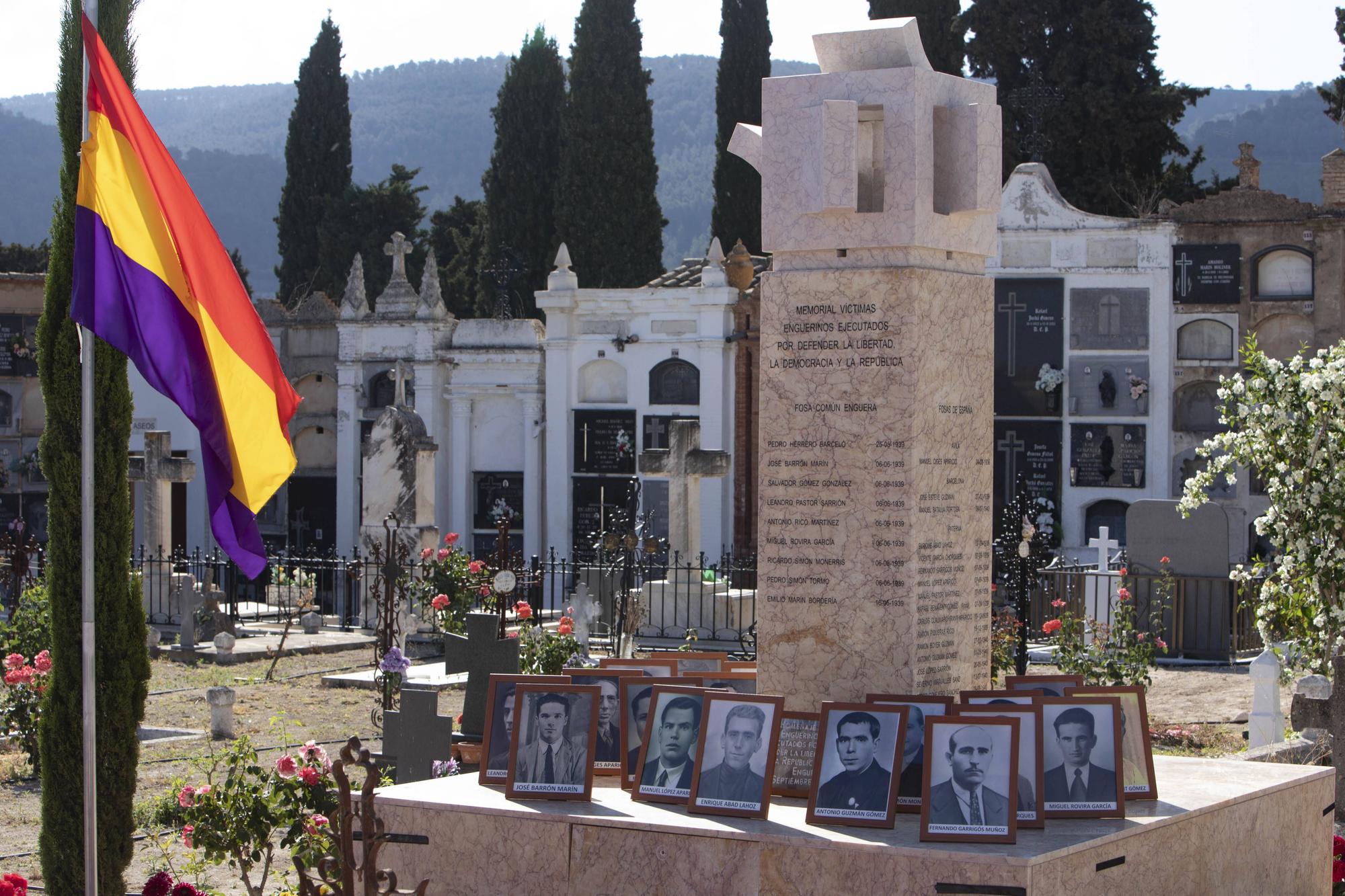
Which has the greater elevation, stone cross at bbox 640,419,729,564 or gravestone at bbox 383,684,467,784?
stone cross at bbox 640,419,729,564

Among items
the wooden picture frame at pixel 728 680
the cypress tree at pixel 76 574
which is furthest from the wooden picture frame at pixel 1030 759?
the cypress tree at pixel 76 574

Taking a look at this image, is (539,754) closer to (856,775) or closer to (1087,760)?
(856,775)

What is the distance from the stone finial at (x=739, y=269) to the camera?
26.0 m

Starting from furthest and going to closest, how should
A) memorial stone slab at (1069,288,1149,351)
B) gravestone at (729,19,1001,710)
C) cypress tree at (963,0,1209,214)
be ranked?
cypress tree at (963,0,1209,214) < memorial stone slab at (1069,288,1149,351) < gravestone at (729,19,1001,710)

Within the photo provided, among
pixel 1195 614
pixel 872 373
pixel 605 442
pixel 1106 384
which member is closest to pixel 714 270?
pixel 605 442

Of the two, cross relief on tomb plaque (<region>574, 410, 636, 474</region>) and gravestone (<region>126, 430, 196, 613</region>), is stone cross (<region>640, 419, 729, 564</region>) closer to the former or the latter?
gravestone (<region>126, 430, 196, 613</region>)

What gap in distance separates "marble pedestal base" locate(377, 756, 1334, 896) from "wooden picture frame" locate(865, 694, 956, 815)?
69mm

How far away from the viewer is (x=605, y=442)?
26625 millimetres

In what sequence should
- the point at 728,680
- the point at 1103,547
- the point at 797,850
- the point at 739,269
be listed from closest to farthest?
the point at 797,850 < the point at 728,680 < the point at 1103,547 < the point at 739,269

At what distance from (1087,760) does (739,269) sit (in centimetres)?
2028

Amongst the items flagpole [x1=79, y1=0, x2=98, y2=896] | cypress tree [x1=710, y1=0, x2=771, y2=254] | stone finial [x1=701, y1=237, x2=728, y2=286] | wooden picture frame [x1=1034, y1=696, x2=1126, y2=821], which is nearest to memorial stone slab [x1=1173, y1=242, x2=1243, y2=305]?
stone finial [x1=701, y1=237, x2=728, y2=286]

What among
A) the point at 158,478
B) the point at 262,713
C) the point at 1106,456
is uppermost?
the point at 1106,456

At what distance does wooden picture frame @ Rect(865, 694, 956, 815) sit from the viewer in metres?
6.08

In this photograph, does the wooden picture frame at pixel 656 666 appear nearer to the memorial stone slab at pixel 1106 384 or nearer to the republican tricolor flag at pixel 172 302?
the republican tricolor flag at pixel 172 302
